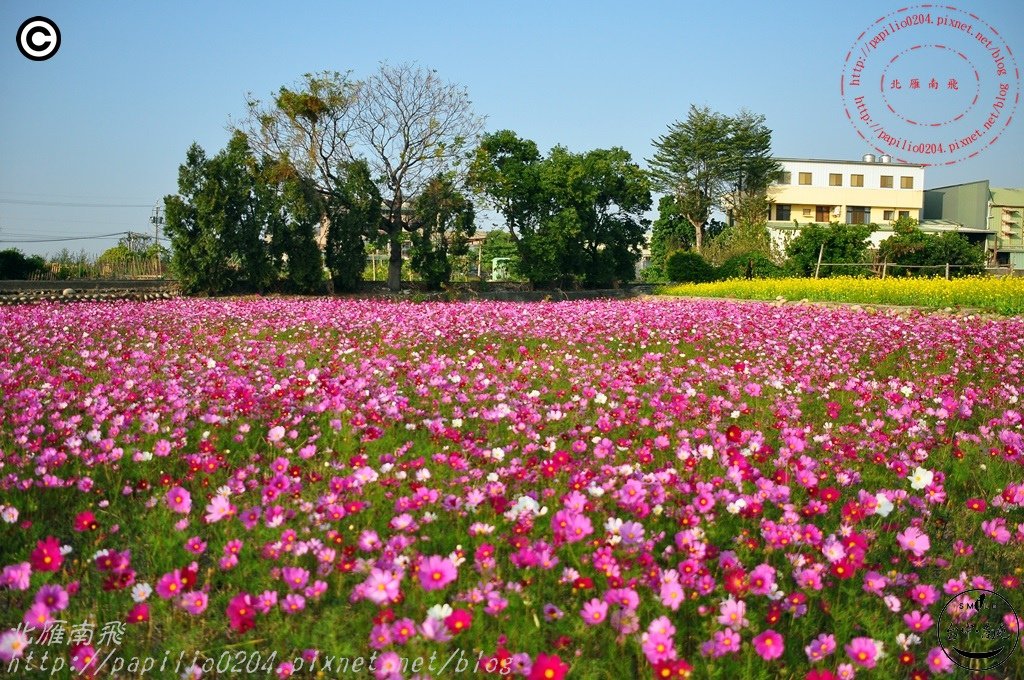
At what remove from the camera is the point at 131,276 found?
26.9m

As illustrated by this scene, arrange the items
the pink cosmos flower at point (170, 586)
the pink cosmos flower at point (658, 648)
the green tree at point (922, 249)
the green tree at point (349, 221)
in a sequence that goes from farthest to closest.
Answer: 1. the green tree at point (922, 249)
2. the green tree at point (349, 221)
3. the pink cosmos flower at point (170, 586)
4. the pink cosmos flower at point (658, 648)

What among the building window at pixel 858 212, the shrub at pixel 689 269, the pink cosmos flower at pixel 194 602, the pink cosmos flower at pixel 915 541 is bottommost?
the pink cosmos flower at pixel 194 602

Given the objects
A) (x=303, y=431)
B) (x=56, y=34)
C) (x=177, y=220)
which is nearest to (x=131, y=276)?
(x=177, y=220)

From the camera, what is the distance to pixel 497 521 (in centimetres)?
279

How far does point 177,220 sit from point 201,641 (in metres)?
24.0

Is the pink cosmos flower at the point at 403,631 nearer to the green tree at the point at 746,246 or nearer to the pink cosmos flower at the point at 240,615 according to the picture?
the pink cosmos flower at the point at 240,615

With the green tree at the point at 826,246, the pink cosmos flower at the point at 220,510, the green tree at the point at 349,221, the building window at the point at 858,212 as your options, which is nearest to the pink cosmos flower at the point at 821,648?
the pink cosmos flower at the point at 220,510

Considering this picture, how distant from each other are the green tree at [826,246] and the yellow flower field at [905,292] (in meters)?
9.65

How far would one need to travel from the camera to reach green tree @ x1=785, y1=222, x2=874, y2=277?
3196 cm

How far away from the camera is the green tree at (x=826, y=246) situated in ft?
105

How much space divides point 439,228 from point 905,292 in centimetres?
1769

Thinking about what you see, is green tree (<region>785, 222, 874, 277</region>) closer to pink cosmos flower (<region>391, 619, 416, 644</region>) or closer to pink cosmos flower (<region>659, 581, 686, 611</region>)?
pink cosmos flower (<region>659, 581, 686, 611</region>)

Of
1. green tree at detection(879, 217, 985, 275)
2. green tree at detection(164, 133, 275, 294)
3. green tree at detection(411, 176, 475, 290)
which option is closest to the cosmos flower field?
green tree at detection(164, 133, 275, 294)

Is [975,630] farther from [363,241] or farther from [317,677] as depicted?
[363,241]
